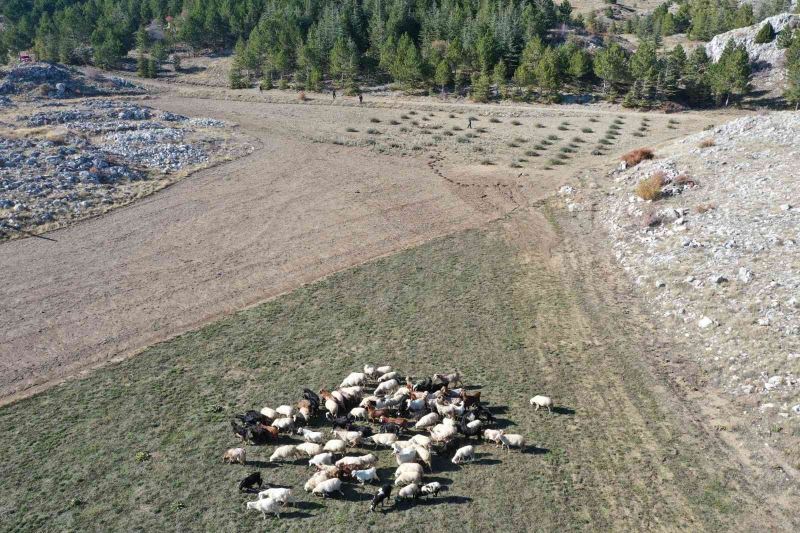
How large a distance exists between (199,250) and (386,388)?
67.6 ft

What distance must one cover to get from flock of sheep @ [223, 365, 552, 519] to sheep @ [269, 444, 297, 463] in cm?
3

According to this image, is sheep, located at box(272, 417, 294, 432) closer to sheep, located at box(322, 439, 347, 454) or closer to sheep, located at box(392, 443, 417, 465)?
sheep, located at box(322, 439, 347, 454)

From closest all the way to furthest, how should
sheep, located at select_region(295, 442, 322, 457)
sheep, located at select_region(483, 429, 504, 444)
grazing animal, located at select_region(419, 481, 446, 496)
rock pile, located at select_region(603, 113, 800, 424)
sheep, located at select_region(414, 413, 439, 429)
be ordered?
grazing animal, located at select_region(419, 481, 446, 496)
sheep, located at select_region(295, 442, 322, 457)
sheep, located at select_region(483, 429, 504, 444)
sheep, located at select_region(414, 413, 439, 429)
rock pile, located at select_region(603, 113, 800, 424)

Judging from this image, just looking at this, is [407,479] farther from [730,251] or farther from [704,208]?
[704,208]

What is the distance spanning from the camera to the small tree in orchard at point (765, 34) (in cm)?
10212

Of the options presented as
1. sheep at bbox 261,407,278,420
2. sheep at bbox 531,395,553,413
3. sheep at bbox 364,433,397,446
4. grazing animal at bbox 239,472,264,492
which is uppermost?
sheep at bbox 531,395,553,413

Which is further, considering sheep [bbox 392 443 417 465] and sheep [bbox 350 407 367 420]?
sheep [bbox 350 407 367 420]

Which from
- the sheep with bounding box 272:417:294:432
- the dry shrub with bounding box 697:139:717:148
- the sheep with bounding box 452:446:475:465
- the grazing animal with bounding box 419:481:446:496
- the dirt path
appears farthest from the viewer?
the dry shrub with bounding box 697:139:717:148

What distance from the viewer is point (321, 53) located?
118 metres

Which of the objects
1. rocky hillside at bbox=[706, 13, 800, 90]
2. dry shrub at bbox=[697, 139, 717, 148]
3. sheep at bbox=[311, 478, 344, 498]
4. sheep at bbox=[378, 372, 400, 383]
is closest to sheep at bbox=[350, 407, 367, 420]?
sheep at bbox=[378, 372, 400, 383]

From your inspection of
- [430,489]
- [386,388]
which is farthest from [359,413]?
[430,489]

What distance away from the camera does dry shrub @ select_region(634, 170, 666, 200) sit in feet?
140

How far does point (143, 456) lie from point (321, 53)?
109 meters

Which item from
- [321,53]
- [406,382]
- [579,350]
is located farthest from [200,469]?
[321,53]
